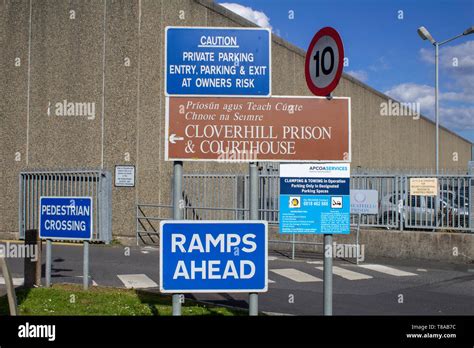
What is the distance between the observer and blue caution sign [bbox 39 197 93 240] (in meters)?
9.51

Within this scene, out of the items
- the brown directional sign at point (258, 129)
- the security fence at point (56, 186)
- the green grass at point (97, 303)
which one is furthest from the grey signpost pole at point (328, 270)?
the security fence at point (56, 186)

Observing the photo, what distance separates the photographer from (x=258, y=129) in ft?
18.2

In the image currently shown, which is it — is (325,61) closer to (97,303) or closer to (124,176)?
(97,303)

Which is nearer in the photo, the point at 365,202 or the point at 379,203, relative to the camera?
the point at 365,202

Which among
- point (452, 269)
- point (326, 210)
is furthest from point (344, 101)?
point (452, 269)

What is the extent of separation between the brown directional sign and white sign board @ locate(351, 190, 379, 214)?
401 inches

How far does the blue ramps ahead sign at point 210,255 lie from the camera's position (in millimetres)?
5156

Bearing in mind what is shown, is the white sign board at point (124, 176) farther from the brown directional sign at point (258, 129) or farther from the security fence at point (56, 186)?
the brown directional sign at point (258, 129)

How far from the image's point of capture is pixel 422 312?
9000mm

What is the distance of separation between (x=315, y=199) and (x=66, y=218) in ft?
17.1

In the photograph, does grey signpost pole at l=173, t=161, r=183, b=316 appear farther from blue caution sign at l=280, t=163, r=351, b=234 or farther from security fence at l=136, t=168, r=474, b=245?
security fence at l=136, t=168, r=474, b=245

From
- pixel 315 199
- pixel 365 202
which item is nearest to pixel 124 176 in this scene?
pixel 365 202
